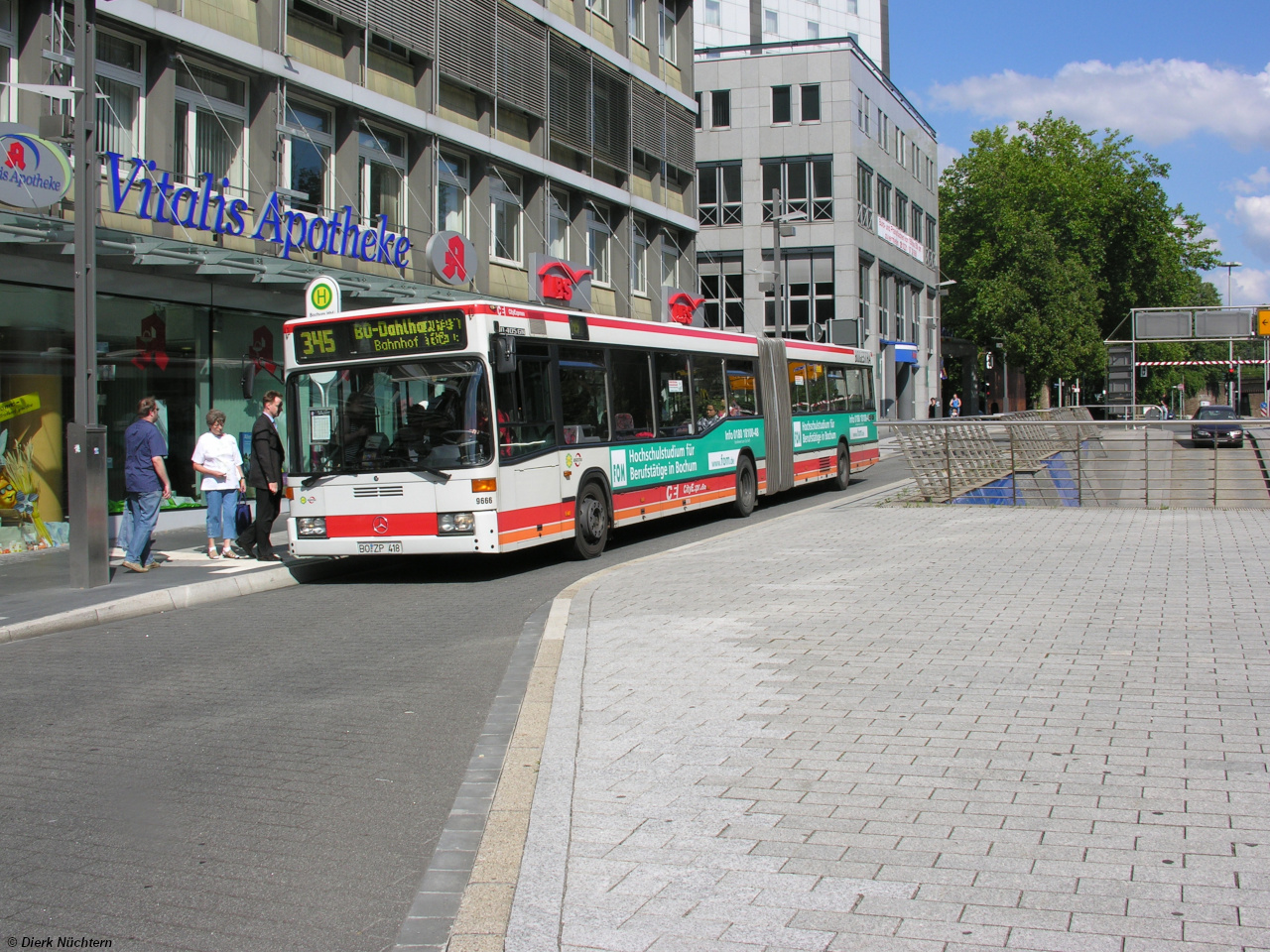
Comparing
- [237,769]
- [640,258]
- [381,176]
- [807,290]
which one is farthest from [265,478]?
[807,290]

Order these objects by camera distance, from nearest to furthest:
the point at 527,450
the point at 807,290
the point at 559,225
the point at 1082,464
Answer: the point at 527,450 < the point at 1082,464 < the point at 559,225 < the point at 807,290

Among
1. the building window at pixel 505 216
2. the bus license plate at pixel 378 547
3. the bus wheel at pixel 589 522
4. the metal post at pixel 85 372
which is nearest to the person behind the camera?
the metal post at pixel 85 372

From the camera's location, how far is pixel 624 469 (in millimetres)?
15250

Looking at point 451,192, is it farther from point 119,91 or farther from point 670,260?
point 670,260

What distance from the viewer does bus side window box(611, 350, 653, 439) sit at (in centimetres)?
1515

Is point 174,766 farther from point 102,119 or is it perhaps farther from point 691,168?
point 691,168

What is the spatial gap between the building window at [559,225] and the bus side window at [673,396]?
11218 millimetres

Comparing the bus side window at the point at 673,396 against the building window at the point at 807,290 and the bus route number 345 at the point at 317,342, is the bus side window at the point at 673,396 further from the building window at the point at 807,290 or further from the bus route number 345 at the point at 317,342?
the building window at the point at 807,290

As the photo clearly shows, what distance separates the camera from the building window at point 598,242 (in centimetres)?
2967

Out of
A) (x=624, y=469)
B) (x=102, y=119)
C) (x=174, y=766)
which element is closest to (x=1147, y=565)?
(x=624, y=469)

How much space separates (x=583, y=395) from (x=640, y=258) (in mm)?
19019

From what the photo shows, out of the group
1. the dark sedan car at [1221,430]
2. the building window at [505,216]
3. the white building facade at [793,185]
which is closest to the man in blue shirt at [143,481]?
the dark sedan car at [1221,430]

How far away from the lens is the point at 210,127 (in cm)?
1805

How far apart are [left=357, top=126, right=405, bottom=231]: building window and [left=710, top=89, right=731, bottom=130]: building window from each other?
3211 centimetres
